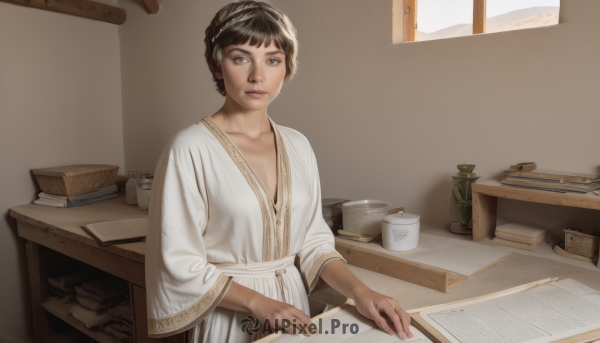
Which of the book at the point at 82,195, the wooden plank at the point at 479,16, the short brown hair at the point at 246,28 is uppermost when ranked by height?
the wooden plank at the point at 479,16

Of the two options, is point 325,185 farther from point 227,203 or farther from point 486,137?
point 227,203

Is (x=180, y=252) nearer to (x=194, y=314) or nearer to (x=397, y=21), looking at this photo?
(x=194, y=314)

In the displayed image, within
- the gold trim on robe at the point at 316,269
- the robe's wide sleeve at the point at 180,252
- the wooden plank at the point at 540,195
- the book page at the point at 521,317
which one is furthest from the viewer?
the wooden plank at the point at 540,195

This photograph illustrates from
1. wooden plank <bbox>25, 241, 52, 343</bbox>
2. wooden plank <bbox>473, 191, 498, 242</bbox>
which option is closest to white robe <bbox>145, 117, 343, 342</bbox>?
wooden plank <bbox>473, 191, 498, 242</bbox>

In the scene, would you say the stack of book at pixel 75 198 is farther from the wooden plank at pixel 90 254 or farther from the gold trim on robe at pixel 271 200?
the gold trim on robe at pixel 271 200

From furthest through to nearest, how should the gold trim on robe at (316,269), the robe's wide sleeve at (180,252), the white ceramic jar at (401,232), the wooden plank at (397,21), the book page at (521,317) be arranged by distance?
the wooden plank at (397,21) → the white ceramic jar at (401,232) → the gold trim on robe at (316,269) → the robe's wide sleeve at (180,252) → the book page at (521,317)

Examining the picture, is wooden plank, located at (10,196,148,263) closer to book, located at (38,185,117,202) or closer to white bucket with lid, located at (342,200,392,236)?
book, located at (38,185,117,202)

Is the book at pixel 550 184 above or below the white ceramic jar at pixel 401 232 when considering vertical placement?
above

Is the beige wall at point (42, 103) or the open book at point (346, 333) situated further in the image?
the beige wall at point (42, 103)

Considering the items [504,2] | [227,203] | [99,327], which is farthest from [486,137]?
[99,327]

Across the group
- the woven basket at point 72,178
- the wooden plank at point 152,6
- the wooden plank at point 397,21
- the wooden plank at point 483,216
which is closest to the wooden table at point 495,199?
the wooden plank at point 483,216

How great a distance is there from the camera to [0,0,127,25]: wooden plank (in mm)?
2287

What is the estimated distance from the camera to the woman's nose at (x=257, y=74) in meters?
1.00

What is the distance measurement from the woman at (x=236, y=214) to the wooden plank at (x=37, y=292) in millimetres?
1528
